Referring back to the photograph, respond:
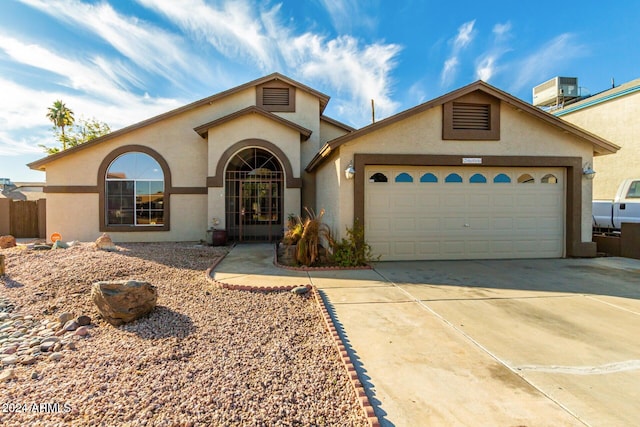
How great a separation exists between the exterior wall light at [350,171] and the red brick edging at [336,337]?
11.1 feet

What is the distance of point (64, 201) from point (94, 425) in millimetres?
13244

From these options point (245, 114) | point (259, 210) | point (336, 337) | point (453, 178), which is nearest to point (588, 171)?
point (453, 178)

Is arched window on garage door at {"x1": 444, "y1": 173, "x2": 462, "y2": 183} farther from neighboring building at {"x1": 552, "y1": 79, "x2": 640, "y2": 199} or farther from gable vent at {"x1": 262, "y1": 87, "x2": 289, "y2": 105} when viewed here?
neighboring building at {"x1": 552, "y1": 79, "x2": 640, "y2": 199}

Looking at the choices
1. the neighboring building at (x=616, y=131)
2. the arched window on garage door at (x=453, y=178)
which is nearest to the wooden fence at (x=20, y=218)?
the arched window on garage door at (x=453, y=178)

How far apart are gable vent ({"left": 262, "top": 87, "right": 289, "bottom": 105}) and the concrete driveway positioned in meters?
9.59

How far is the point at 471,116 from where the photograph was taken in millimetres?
8789

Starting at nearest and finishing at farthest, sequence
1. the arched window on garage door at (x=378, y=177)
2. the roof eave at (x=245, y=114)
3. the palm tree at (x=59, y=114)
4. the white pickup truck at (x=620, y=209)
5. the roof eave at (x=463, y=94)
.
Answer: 1. the roof eave at (x=463, y=94)
2. the arched window on garage door at (x=378, y=177)
3. the white pickup truck at (x=620, y=209)
4. the roof eave at (x=245, y=114)
5. the palm tree at (x=59, y=114)

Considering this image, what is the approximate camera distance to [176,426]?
244 cm

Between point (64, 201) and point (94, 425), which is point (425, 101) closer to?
point (94, 425)

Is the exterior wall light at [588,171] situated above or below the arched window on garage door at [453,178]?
above

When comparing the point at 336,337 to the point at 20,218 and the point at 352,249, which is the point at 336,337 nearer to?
the point at 352,249

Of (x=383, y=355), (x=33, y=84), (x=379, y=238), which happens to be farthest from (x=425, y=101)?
(x=33, y=84)

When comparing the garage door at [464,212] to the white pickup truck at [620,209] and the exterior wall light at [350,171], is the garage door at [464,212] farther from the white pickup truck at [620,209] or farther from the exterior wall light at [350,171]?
the white pickup truck at [620,209]

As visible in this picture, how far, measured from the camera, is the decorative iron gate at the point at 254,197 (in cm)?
1282
